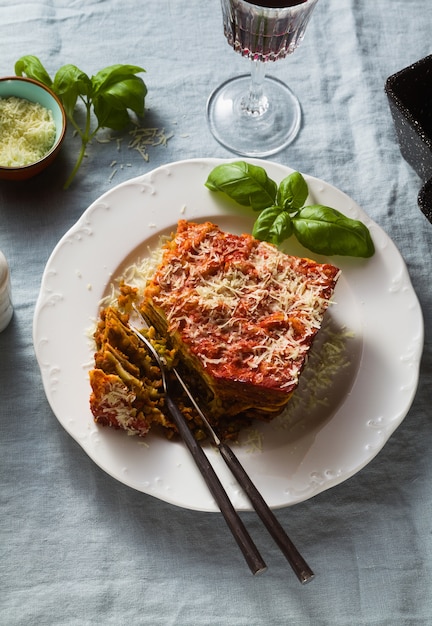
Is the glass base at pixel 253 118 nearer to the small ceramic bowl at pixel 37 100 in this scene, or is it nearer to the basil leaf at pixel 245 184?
the basil leaf at pixel 245 184

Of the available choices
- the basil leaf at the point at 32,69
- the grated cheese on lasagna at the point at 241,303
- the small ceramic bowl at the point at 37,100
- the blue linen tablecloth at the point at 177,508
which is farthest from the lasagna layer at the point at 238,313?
the basil leaf at the point at 32,69

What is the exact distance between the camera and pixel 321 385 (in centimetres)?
282

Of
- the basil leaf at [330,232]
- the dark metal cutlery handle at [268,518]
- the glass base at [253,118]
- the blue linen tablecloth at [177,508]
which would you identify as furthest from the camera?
the glass base at [253,118]

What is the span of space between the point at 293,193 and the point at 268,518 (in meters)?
1.15

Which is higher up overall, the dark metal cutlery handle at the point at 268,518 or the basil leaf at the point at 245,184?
the basil leaf at the point at 245,184

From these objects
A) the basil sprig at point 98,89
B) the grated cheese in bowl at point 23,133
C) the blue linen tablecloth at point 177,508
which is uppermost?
the basil sprig at point 98,89

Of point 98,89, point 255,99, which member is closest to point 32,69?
point 98,89

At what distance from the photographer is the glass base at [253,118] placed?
338 cm

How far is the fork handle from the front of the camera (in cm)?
242

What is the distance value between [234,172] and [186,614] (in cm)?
152

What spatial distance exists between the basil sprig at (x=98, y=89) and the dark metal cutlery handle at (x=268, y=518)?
1.32 m

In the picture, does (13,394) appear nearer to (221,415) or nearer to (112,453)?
(112,453)

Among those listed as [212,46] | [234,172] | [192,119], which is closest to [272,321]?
[234,172]

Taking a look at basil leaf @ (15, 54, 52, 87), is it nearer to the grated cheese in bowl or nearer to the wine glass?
the grated cheese in bowl
